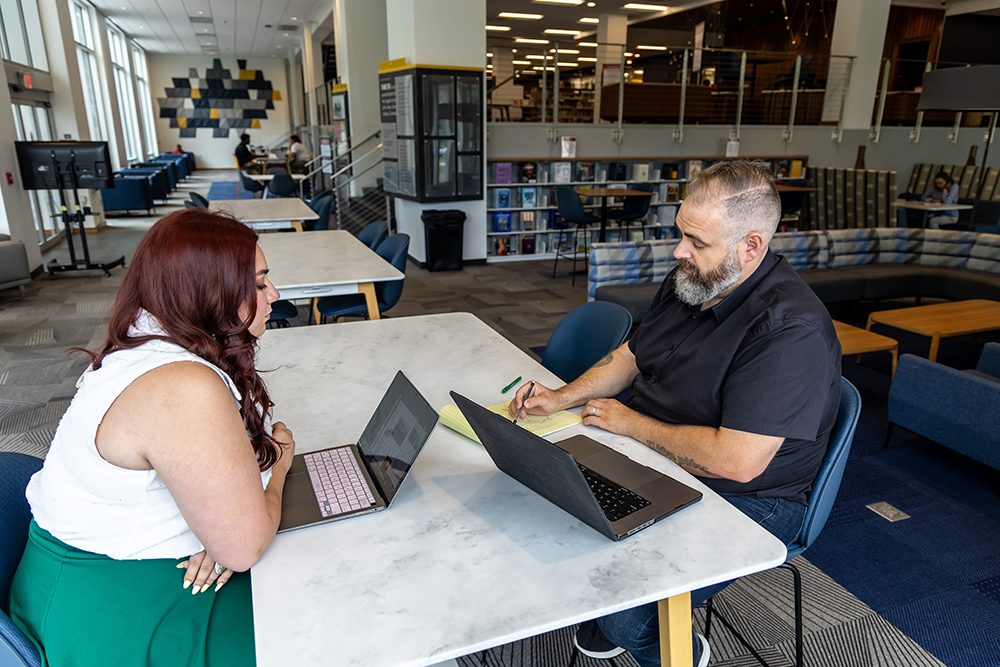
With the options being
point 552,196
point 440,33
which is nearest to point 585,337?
point 440,33

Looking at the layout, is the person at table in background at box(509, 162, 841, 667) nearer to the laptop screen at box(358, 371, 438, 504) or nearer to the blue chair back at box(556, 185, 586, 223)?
the laptop screen at box(358, 371, 438, 504)

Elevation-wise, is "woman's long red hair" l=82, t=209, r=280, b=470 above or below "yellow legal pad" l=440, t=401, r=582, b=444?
above

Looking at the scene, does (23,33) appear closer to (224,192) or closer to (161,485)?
(224,192)

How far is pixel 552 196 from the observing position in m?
8.16

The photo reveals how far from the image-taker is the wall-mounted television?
6.40 m

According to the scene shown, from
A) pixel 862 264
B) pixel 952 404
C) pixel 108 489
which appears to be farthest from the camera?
pixel 862 264

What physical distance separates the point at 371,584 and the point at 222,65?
2453cm

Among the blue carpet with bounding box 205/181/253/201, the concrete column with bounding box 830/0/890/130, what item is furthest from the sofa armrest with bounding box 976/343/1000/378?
the blue carpet with bounding box 205/181/253/201

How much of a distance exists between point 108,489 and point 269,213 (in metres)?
5.31

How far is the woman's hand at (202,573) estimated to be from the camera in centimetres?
110

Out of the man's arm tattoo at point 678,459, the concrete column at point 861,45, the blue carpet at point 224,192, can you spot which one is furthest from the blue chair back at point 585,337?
the blue carpet at point 224,192

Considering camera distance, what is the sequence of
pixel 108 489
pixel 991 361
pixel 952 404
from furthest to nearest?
pixel 991 361 < pixel 952 404 < pixel 108 489

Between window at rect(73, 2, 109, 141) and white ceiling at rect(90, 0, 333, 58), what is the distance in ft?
1.46

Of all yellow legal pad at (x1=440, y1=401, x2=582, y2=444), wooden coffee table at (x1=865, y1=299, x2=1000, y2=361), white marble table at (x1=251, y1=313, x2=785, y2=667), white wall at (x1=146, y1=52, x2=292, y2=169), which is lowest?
wooden coffee table at (x1=865, y1=299, x2=1000, y2=361)
